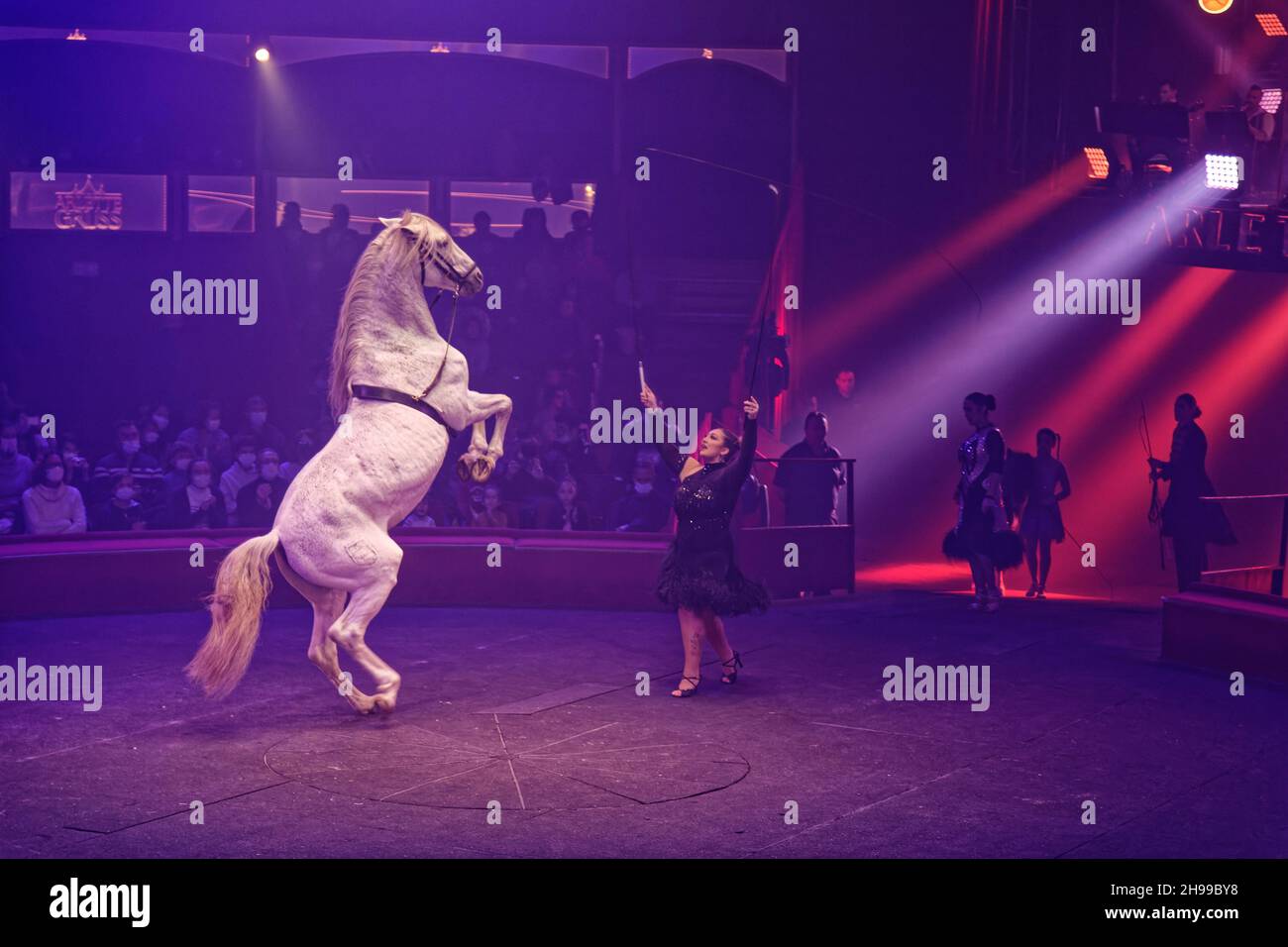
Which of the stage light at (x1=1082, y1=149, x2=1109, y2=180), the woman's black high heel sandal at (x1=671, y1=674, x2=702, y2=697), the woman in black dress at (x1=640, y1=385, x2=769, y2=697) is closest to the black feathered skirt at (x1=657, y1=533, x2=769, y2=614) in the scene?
the woman in black dress at (x1=640, y1=385, x2=769, y2=697)

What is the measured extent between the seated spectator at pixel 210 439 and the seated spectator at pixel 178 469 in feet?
0.44

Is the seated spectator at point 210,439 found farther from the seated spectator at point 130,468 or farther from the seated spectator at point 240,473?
the seated spectator at point 130,468

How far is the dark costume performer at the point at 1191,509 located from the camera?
35.3ft

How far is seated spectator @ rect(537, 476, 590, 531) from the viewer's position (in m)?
11.7

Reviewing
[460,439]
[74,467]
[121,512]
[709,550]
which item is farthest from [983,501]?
[74,467]

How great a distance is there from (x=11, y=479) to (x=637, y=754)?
7168 millimetres

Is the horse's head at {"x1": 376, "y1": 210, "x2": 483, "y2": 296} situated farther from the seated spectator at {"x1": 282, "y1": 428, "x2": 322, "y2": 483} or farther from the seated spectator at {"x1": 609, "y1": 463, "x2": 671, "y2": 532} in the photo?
the seated spectator at {"x1": 282, "y1": 428, "x2": 322, "y2": 483}

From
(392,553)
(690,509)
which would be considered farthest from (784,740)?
(392,553)

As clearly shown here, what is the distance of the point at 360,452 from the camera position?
21.9 ft

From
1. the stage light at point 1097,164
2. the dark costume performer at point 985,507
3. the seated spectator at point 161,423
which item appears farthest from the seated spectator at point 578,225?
the dark costume performer at point 985,507

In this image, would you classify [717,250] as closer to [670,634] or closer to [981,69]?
[981,69]

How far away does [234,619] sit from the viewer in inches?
255

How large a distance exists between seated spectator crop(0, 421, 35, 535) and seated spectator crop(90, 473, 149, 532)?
600mm

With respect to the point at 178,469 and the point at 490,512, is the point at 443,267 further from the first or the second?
the point at 178,469
